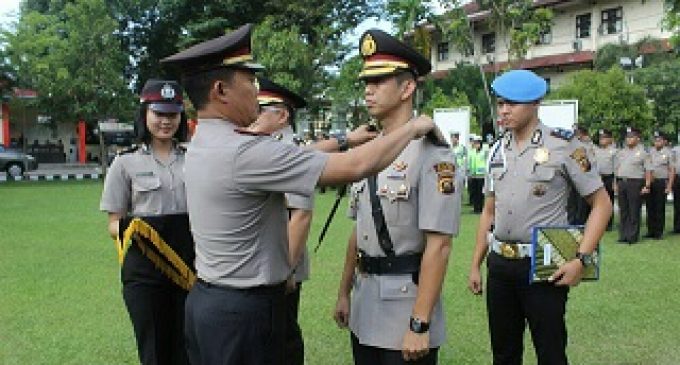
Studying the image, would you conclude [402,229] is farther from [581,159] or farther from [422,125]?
[581,159]

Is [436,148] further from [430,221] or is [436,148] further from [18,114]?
[18,114]

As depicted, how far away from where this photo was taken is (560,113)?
45.7 ft

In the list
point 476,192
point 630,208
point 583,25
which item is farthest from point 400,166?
point 583,25

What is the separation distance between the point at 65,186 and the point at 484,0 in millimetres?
14810

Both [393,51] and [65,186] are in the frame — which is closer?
[393,51]

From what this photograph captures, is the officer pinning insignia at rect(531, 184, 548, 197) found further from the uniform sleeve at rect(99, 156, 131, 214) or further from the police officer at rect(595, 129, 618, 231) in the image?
the police officer at rect(595, 129, 618, 231)

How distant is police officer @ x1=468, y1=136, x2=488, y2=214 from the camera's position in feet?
51.8

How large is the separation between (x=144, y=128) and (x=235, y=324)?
1829 mm

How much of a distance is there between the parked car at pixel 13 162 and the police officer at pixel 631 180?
22.1 meters

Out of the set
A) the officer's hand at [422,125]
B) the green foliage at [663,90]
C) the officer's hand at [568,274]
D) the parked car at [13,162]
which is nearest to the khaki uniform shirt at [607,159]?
the green foliage at [663,90]

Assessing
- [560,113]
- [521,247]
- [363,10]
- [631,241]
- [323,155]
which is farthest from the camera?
[363,10]

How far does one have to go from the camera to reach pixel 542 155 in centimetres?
355

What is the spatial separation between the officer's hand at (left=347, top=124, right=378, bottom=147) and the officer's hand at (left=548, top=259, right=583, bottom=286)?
1.15 m

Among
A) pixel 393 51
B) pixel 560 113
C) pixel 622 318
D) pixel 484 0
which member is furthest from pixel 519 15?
pixel 393 51
